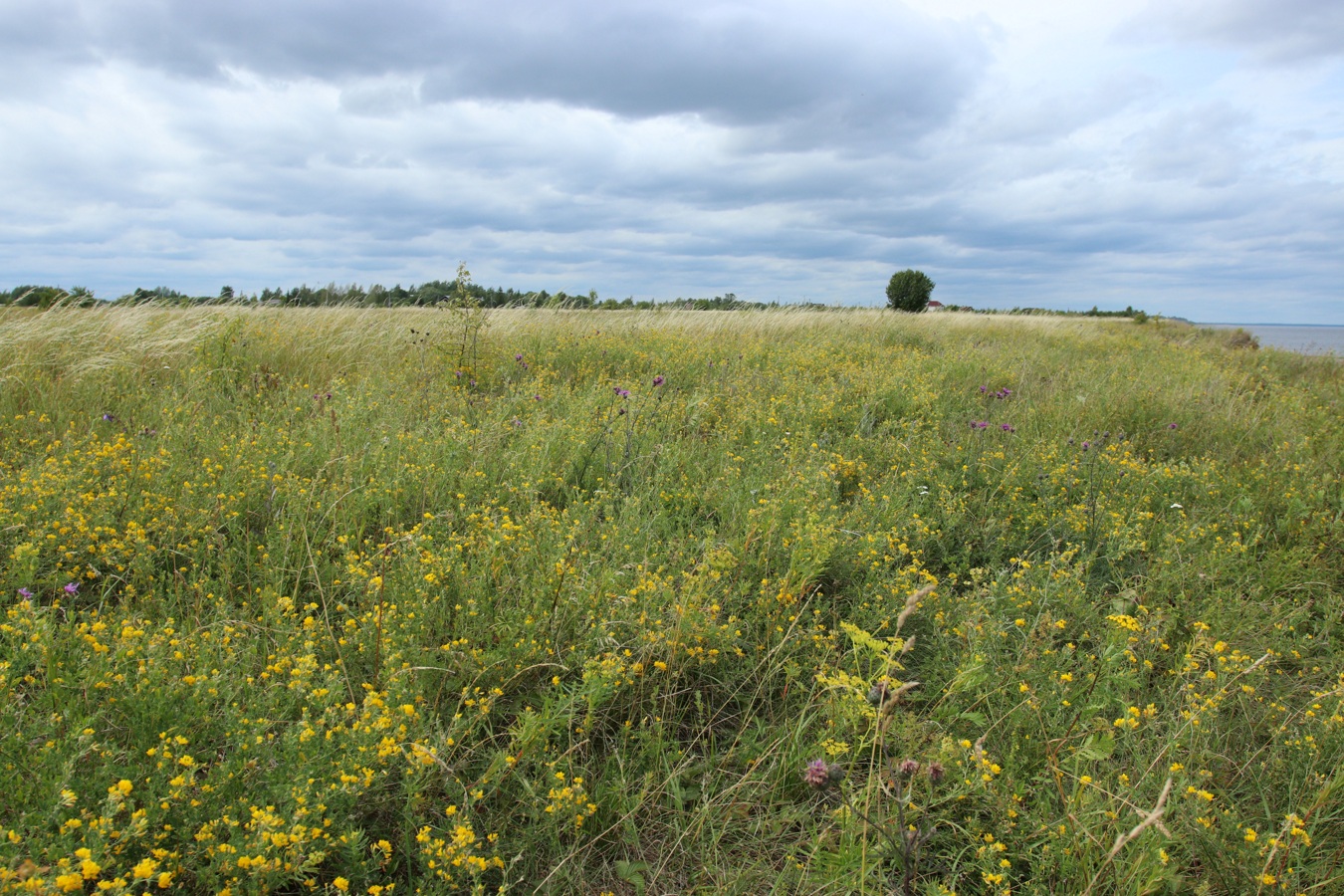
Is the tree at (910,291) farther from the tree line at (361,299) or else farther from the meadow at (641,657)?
the meadow at (641,657)

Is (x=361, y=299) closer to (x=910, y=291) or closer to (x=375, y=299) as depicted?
(x=375, y=299)

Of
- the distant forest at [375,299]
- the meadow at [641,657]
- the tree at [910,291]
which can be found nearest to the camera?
the meadow at [641,657]

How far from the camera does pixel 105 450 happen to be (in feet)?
10.4

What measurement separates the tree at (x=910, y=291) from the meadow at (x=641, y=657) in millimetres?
31522

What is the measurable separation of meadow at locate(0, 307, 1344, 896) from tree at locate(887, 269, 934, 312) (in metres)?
31.5

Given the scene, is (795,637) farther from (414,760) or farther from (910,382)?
(910,382)

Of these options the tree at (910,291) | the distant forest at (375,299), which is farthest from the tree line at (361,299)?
the tree at (910,291)

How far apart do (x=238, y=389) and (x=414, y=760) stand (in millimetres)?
4806

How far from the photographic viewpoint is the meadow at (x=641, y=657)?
1.60 metres

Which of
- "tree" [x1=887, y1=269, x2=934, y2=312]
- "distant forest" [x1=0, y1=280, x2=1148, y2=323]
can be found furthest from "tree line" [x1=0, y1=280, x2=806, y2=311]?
"tree" [x1=887, y1=269, x2=934, y2=312]

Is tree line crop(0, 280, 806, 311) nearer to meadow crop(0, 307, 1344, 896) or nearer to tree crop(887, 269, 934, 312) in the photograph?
meadow crop(0, 307, 1344, 896)

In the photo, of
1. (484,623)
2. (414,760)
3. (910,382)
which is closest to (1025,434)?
(910,382)

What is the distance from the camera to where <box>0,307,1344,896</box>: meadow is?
1604mm

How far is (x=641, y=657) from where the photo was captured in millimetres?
2270
